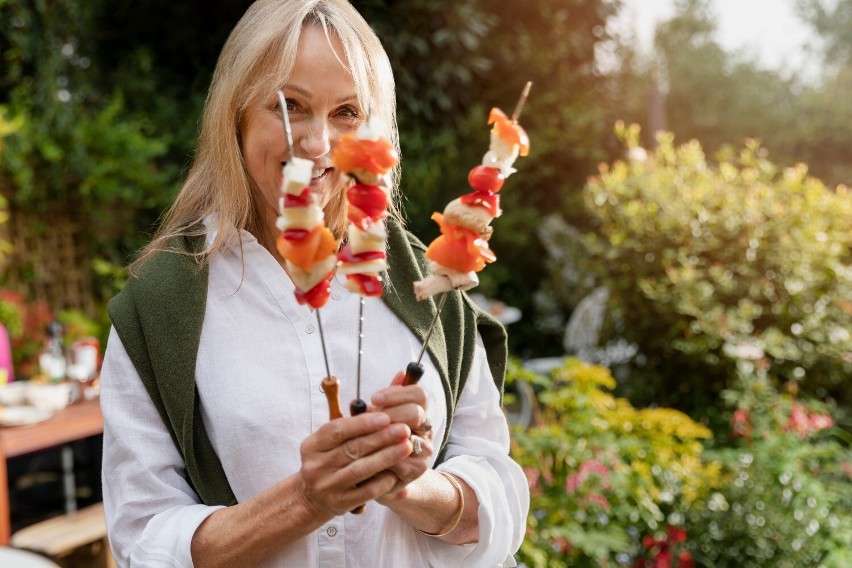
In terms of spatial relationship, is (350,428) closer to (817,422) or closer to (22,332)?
(817,422)

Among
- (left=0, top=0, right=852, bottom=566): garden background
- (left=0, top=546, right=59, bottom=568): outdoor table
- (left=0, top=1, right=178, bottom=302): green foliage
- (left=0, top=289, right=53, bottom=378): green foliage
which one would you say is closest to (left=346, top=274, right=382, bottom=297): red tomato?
(left=0, top=0, right=852, bottom=566): garden background

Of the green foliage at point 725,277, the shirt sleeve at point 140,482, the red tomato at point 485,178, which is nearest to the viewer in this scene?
the red tomato at point 485,178

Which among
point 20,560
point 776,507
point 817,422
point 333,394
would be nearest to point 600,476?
point 776,507

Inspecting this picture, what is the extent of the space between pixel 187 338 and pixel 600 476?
1.97 meters

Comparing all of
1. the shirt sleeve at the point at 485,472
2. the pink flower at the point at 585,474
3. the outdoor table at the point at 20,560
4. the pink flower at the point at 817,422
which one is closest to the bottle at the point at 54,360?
the outdoor table at the point at 20,560

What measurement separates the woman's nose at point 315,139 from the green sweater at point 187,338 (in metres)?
0.29

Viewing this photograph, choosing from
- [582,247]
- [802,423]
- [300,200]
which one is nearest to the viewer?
[300,200]

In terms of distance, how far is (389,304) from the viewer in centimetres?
147

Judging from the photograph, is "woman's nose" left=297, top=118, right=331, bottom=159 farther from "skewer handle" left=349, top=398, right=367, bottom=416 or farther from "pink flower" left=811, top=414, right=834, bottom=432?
"pink flower" left=811, top=414, right=834, bottom=432

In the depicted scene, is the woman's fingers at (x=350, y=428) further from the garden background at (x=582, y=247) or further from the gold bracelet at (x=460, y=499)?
the garden background at (x=582, y=247)

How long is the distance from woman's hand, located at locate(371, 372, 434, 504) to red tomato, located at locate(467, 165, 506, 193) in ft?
0.92

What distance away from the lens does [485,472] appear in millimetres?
1456

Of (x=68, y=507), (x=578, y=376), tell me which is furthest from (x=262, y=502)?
(x=68, y=507)

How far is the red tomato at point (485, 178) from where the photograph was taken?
1.12 meters
